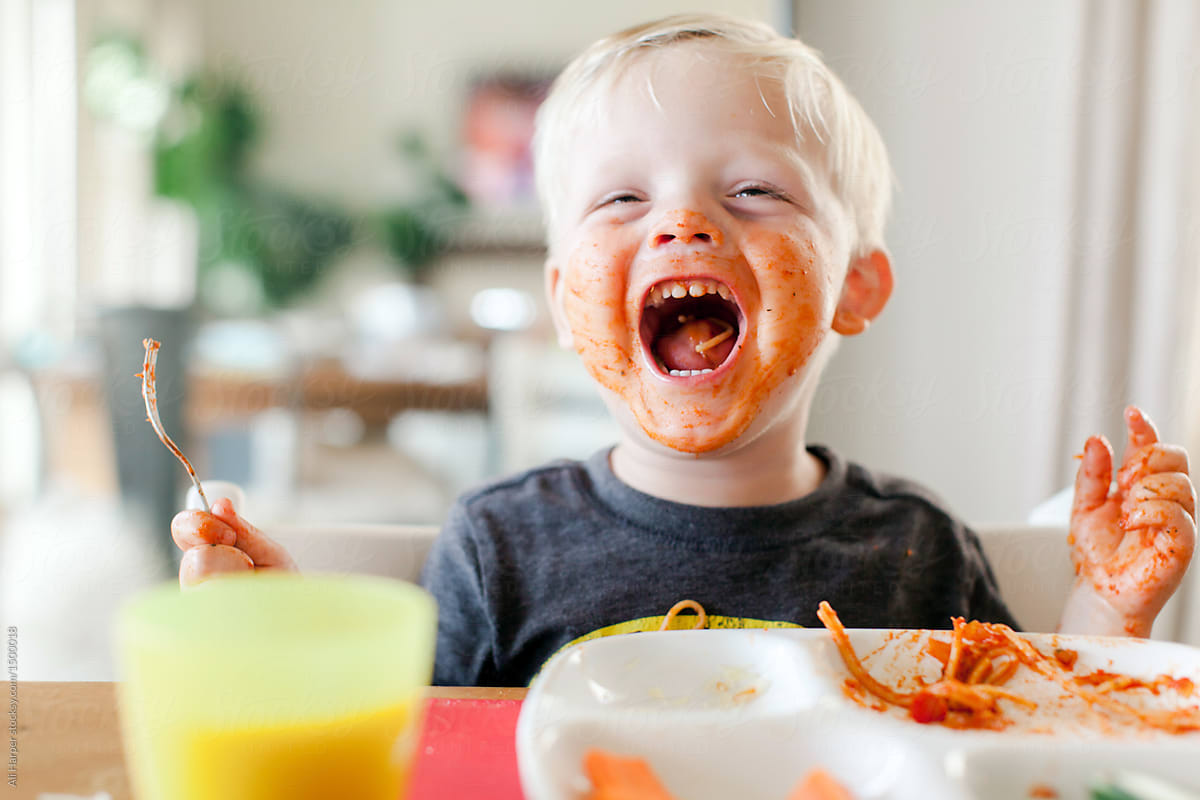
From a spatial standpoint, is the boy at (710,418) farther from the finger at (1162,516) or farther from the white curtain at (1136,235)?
the white curtain at (1136,235)

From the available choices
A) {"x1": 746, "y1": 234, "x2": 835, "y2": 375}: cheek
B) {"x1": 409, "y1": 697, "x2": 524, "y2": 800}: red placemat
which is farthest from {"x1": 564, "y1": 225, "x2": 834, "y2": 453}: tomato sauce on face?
{"x1": 409, "y1": 697, "x2": 524, "y2": 800}: red placemat

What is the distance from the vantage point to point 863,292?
1034 millimetres

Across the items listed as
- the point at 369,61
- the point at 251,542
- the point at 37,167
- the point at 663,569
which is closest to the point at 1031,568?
the point at 663,569

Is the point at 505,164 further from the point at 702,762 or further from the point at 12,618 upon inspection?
the point at 702,762

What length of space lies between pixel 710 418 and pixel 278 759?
0.52 m

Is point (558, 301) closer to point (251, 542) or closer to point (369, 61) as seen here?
point (251, 542)

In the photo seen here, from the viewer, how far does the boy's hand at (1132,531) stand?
0.70 meters

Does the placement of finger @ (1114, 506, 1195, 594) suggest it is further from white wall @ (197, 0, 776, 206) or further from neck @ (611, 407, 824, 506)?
white wall @ (197, 0, 776, 206)

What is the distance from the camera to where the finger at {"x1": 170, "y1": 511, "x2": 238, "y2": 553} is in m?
0.58

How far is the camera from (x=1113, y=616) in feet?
2.44

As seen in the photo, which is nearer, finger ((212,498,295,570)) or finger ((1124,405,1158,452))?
finger ((212,498,295,570))

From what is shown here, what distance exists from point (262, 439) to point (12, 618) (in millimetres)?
1591

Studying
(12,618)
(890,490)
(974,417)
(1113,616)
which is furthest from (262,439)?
(1113,616)

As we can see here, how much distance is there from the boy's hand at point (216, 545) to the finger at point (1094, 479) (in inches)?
24.3
